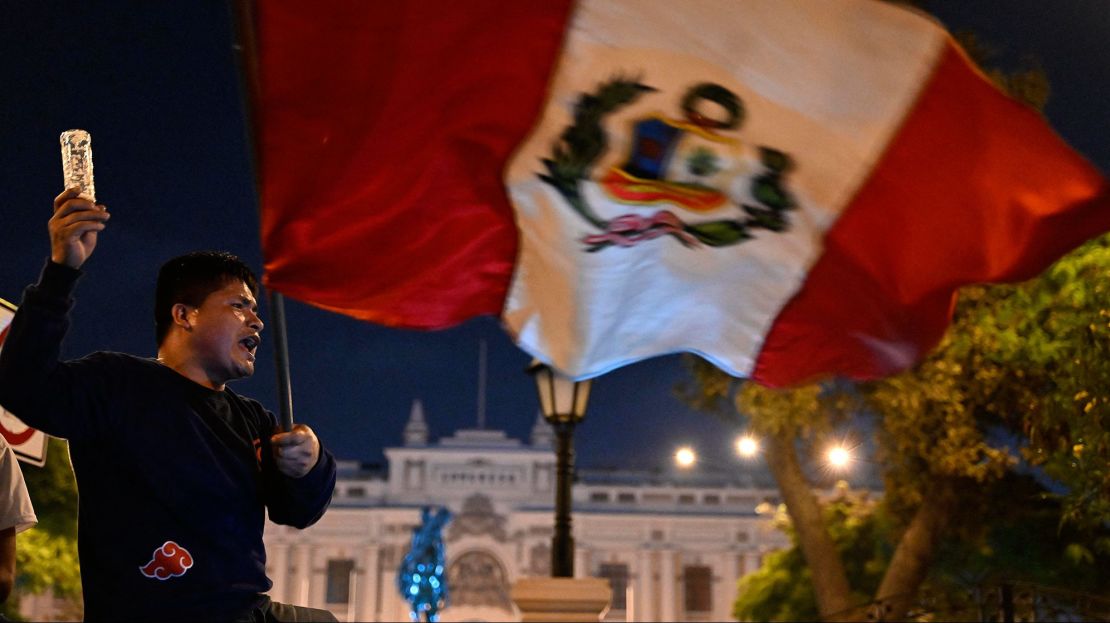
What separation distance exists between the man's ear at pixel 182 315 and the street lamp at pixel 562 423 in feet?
17.5

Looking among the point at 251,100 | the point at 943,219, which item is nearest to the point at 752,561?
the point at 943,219

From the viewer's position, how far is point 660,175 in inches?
187

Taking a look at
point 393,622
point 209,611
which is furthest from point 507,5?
point 393,622

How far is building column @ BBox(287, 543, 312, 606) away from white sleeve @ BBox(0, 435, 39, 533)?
39827 mm

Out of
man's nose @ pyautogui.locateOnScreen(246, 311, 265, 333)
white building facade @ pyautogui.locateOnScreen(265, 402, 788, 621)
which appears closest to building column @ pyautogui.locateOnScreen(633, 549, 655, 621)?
white building facade @ pyautogui.locateOnScreen(265, 402, 788, 621)

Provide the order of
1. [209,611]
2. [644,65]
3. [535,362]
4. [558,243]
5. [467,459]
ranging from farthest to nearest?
[467,459]
[535,362]
[558,243]
[644,65]
[209,611]

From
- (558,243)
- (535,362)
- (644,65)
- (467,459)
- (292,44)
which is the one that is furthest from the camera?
(467,459)

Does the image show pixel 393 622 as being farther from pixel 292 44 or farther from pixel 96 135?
pixel 292 44

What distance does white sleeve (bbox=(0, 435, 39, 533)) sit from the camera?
11.1ft

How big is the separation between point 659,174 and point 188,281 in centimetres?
230

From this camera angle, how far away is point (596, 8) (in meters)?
4.47

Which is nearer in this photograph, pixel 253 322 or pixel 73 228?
pixel 73 228

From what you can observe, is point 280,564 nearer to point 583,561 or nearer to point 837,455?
point 583,561

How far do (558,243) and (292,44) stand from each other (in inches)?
58.9
